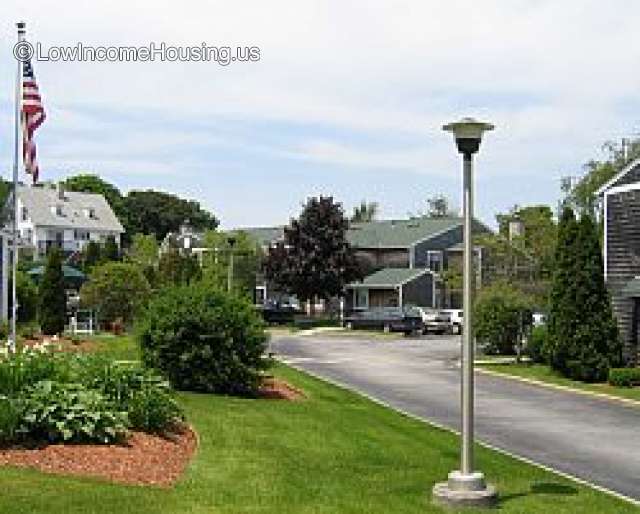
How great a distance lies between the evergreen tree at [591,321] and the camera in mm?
29531

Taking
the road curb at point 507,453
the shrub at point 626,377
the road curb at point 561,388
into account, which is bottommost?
the road curb at point 561,388

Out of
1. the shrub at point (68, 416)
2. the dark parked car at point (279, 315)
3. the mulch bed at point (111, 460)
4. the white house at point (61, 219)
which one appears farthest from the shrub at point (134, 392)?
the white house at point (61, 219)

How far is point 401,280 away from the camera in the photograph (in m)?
75.2

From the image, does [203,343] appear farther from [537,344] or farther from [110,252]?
[110,252]

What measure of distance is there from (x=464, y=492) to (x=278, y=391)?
910 cm

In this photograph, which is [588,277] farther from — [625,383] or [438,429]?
[438,429]

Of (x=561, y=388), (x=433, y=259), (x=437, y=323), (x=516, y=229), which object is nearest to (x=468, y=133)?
(x=561, y=388)

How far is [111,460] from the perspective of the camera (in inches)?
412

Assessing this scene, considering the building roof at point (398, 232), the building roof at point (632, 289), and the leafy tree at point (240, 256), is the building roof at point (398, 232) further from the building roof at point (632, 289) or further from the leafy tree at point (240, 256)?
the building roof at point (632, 289)

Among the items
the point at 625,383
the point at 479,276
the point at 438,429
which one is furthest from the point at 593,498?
the point at 479,276

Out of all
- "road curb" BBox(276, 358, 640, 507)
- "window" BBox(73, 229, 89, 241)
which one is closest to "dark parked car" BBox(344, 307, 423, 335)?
"road curb" BBox(276, 358, 640, 507)

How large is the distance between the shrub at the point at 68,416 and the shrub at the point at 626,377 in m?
19.1

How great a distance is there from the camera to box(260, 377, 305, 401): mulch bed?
18406mm

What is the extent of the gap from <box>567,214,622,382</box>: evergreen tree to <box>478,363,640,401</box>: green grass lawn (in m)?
0.58
